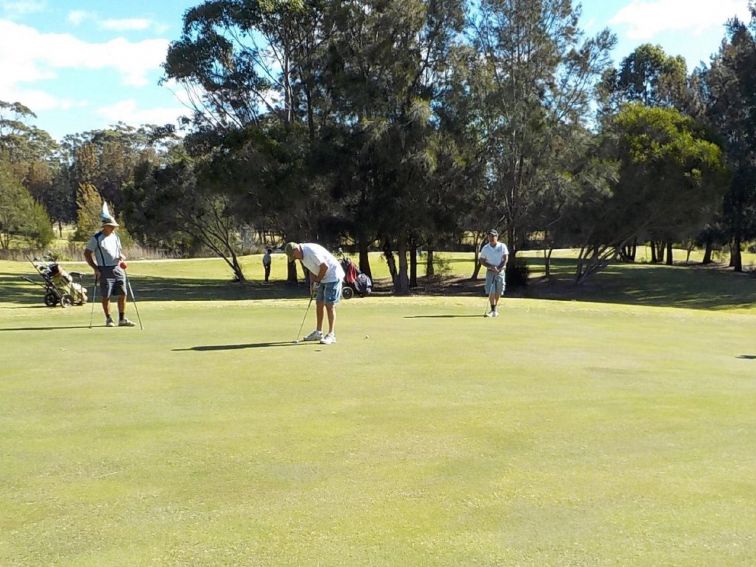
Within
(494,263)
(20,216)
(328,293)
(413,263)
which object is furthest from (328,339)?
(20,216)

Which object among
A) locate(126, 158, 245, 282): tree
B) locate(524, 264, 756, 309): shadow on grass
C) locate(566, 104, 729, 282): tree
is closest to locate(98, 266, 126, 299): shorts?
locate(524, 264, 756, 309): shadow on grass

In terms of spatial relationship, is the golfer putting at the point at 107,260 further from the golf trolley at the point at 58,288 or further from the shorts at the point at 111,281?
the golf trolley at the point at 58,288

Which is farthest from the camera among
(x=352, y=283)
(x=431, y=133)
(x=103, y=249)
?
(x=431, y=133)

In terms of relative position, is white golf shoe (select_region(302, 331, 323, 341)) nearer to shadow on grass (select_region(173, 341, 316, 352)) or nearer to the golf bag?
shadow on grass (select_region(173, 341, 316, 352))

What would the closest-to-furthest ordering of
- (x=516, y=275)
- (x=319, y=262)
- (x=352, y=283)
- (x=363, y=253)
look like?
(x=319, y=262) → (x=352, y=283) → (x=363, y=253) → (x=516, y=275)

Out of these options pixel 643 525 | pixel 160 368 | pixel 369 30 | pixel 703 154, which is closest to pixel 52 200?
pixel 369 30

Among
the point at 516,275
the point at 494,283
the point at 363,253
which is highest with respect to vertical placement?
the point at 363,253

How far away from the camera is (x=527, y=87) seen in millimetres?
35938

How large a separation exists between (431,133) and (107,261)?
22130 millimetres

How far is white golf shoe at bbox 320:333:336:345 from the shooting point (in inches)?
445

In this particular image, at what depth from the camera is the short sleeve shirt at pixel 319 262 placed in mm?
11336

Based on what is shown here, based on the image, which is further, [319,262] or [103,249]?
[103,249]

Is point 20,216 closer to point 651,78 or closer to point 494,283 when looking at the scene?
point 494,283

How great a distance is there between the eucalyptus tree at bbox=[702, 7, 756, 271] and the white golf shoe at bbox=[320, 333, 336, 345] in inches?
1574
